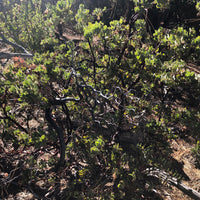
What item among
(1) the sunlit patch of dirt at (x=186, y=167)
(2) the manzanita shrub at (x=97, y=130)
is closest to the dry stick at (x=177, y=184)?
(1) the sunlit patch of dirt at (x=186, y=167)

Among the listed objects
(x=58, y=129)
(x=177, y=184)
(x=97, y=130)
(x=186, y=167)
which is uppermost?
(x=97, y=130)

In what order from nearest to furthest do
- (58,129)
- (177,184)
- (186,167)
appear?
1. (58,129)
2. (177,184)
3. (186,167)

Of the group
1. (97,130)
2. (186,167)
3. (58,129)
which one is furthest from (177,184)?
(58,129)

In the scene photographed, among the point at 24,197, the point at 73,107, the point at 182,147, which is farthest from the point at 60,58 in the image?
the point at 182,147

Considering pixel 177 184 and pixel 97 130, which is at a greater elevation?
pixel 97 130

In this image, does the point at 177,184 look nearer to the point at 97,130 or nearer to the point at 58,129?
the point at 97,130

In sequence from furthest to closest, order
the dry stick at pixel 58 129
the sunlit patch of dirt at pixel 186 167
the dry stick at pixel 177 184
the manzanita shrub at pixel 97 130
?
the sunlit patch of dirt at pixel 186 167 → the dry stick at pixel 177 184 → the manzanita shrub at pixel 97 130 → the dry stick at pixel 58 129

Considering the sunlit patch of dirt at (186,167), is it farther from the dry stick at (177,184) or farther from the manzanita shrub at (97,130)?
the manzanita shrub at (97,130)

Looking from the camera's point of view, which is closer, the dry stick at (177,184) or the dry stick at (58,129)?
the dry stick at (58,129)

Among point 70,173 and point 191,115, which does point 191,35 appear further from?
point 70,173

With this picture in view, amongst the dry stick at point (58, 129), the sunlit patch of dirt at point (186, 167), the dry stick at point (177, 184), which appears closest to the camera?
the dry stick at point (58, 129)

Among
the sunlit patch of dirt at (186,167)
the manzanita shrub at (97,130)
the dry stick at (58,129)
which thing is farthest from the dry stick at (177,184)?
the dry stick at (58,129)

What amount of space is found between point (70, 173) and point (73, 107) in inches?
97.3

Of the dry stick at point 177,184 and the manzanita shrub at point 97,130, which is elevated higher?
the manzanita shrub at point 97,130
